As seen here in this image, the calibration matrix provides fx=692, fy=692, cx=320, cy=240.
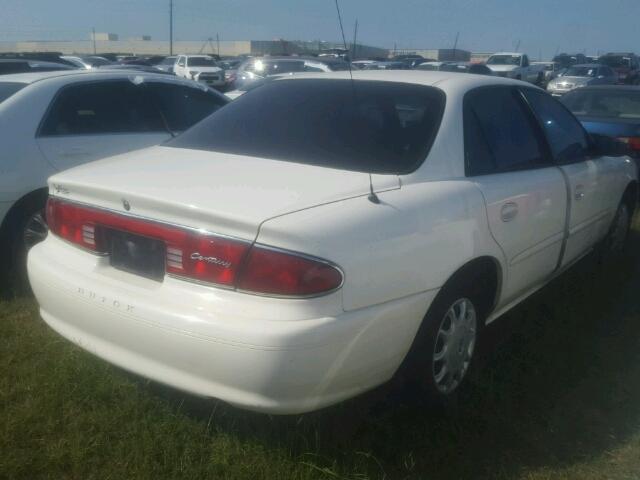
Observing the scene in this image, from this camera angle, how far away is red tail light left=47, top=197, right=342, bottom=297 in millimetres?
2369

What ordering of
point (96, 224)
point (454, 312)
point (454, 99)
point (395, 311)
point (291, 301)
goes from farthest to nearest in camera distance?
1. point (454, 99)
2. point (454, 312)
3. point (96, 224)
4. point (395, 311)
5. point (291, 301)

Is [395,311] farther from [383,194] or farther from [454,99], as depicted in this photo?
[454,99]

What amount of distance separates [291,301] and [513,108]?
7.05ft

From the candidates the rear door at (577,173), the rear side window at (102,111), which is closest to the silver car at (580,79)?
the rear door at (577,173)

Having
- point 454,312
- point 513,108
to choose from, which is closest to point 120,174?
point 454,312

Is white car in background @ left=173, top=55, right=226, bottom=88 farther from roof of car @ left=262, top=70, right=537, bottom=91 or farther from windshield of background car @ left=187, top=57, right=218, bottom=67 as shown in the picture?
roof of car @ left=262, top=70, right=537, bottom=91

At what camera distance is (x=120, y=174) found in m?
2.94

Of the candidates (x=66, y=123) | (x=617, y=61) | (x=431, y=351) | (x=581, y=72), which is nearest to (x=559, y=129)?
(x=431, y=351)

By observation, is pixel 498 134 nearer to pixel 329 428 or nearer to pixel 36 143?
pixel 329 428

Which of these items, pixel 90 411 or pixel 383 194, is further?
pixel 90 411

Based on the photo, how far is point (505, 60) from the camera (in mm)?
31531

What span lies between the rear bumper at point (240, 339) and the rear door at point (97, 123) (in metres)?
2.17

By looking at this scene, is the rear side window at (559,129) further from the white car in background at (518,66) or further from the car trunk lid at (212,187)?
the white car in background at (518,66)

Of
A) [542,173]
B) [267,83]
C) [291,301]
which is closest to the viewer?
[291,301]
